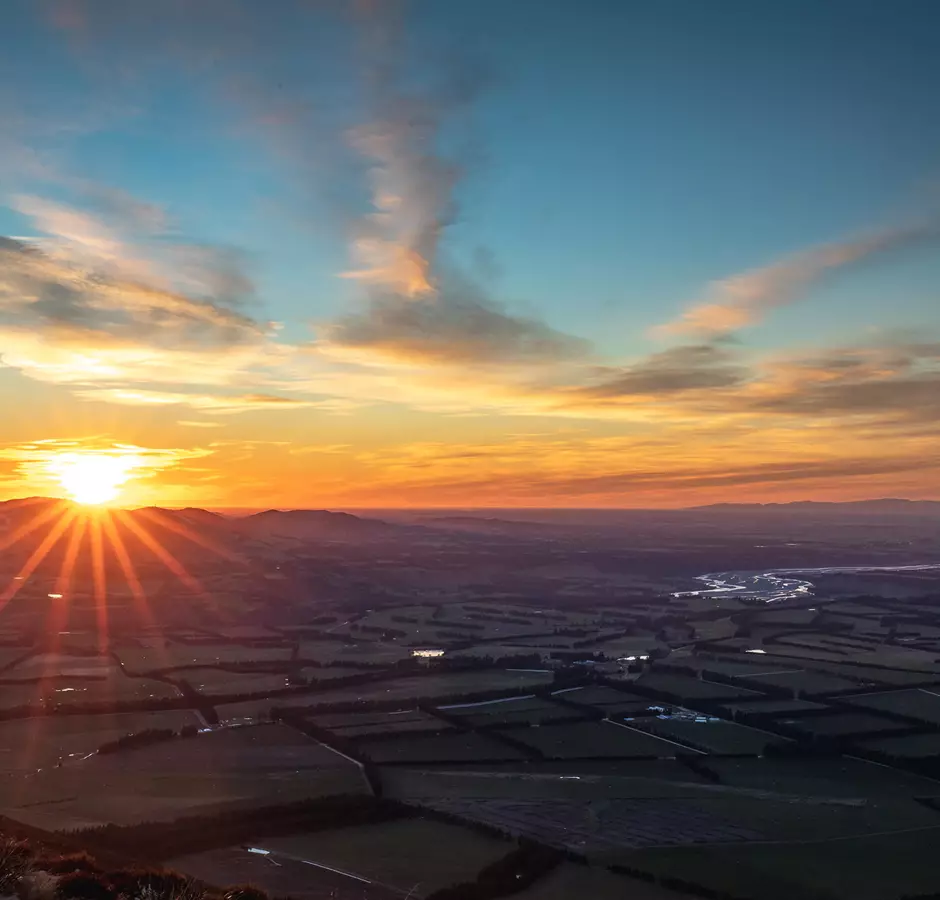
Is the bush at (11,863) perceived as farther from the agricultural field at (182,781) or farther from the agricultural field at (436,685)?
the agricultural field at (436,685)

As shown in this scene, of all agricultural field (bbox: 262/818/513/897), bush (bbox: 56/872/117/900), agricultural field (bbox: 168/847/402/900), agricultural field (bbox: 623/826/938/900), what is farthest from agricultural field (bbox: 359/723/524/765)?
bush (bbox: 56/872/117/900)

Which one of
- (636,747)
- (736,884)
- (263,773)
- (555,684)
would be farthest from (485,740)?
(736,884)

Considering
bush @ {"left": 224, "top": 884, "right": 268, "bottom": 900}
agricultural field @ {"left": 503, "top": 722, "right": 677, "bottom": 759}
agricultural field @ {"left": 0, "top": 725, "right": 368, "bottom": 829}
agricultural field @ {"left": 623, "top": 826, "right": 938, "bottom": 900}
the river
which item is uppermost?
bush @ {"left": 224, "top": 884, "right": 268, "bottom": 900}

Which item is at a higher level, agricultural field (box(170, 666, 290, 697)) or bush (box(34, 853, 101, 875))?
bush (box(34, 853, 101, 875))

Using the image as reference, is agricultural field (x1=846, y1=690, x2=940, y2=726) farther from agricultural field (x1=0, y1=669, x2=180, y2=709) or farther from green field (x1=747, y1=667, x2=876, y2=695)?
agricultural field (x1=0, y1=669, x2=180, y2=709)

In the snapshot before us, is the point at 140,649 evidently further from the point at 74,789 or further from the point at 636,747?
the point at 636,747

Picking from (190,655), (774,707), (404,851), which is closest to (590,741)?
(774,707)

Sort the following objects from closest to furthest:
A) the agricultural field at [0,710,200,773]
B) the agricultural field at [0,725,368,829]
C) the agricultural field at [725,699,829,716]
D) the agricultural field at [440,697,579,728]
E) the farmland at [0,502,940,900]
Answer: the farmland at [0,502,940,900] → the agricultural field at [0,725,368,829] → the agricultural field at [0,710,200,773] → the agricultural field at [440,697,579,728] → the agricultural field at [725,699,829,716]

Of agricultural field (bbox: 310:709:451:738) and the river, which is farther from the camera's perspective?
the river

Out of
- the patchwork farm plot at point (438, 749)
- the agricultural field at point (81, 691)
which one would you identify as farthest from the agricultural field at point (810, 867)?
the agricultural field at point (81, 691)
